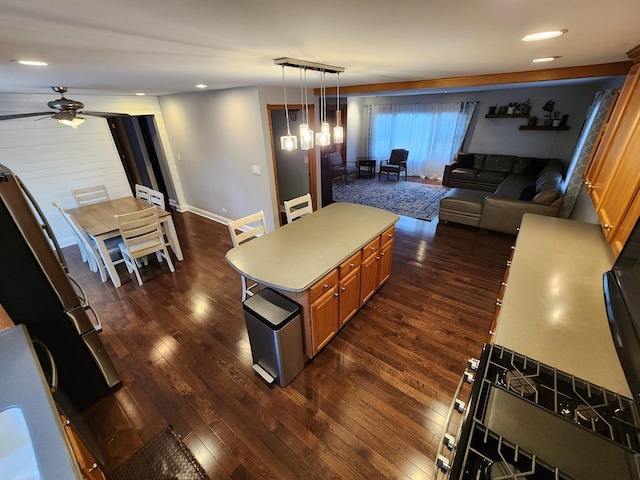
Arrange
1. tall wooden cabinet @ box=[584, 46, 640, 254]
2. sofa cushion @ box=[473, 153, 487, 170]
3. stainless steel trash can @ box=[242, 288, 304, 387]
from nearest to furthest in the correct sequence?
tall wooden cabinet @ box=[584, 46, 640, 254] < stainless steel trash can @ box=[242, 288, 304, 387] < sofa cushion @ box=[473, 153, 487, 170]

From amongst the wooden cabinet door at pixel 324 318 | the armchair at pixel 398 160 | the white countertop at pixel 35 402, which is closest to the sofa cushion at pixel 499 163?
the armchair at pixel 398 160

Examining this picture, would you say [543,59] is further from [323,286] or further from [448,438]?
[448,438]

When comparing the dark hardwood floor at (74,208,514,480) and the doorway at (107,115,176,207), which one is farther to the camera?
the doorway at (107,115,176,207)

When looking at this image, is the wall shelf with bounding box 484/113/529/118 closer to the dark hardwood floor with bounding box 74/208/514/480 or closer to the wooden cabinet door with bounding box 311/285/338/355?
the dark hardwood floor with bounding box 74/208/514/480

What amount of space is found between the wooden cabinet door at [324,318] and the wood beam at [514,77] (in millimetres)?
2805

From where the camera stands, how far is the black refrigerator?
1463 mm

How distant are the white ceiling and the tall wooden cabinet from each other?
37 cm

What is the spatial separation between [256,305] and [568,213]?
467 centimetres

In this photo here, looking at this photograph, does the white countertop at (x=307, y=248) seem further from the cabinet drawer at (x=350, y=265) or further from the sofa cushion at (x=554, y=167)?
the sofa cushion at (x=554, y=167)

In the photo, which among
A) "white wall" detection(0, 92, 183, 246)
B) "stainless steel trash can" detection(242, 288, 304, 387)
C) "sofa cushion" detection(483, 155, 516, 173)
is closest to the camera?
"stainless steel trash can" detection(242, 288, 304, 387)

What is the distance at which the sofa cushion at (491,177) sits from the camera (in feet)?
19.9

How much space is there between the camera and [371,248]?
8.46 ft

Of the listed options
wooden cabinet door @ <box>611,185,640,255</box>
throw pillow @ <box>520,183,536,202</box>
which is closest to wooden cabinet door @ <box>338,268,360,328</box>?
wooden cabinet door @ <box>611,185,640,255</box>

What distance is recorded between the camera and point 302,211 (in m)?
3.38
